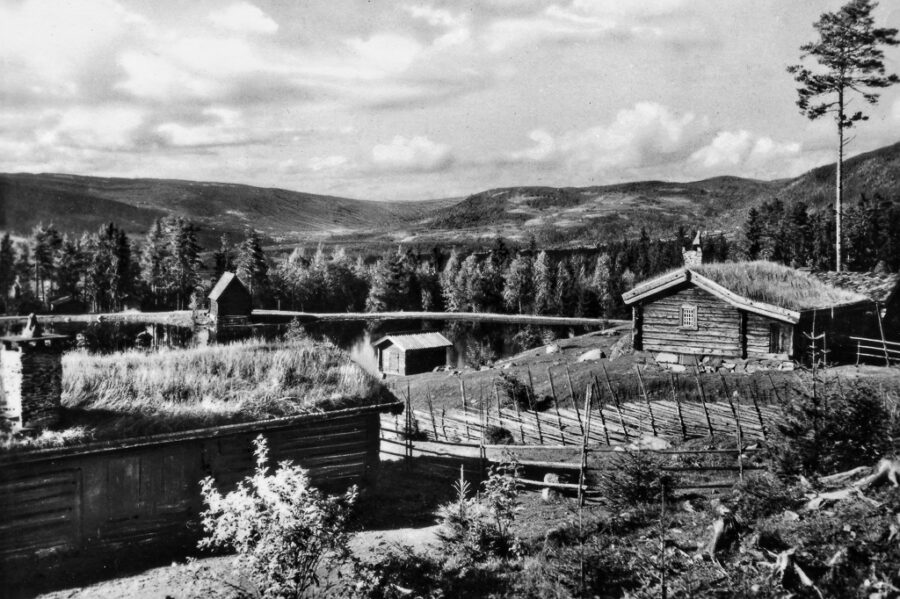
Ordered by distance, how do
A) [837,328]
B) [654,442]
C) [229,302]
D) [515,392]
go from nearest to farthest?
1. [654,442]
2. [515,392]
3. [837,328]
4. [229,302]

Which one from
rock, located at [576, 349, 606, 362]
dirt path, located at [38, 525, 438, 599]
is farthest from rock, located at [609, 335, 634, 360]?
dirt path, located at [38, 525, 438, 599]

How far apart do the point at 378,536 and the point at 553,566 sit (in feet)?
15.0

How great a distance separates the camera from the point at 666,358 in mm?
25406

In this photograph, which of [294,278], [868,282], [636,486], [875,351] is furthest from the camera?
[294,278]

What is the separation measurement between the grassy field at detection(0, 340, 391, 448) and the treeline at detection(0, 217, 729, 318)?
52.3 meters

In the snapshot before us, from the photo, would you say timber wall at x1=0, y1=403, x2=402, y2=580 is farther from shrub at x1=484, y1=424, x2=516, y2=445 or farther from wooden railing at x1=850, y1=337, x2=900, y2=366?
wooden railing at x1=850, y1=337, x2=900, y2=366

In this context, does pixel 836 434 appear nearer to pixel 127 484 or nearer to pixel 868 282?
pixel 127 484

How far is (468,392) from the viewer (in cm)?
2631

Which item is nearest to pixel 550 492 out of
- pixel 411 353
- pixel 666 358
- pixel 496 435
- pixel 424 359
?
pixel 496 435

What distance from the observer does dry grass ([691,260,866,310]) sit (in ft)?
74.5

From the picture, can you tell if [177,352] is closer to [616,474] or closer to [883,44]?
[616,474]

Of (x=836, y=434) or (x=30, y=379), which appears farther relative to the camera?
(x=30, y=379)

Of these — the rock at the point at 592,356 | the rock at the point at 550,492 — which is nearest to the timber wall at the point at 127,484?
the rock at the point at 550,492

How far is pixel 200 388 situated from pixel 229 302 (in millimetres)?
34369
